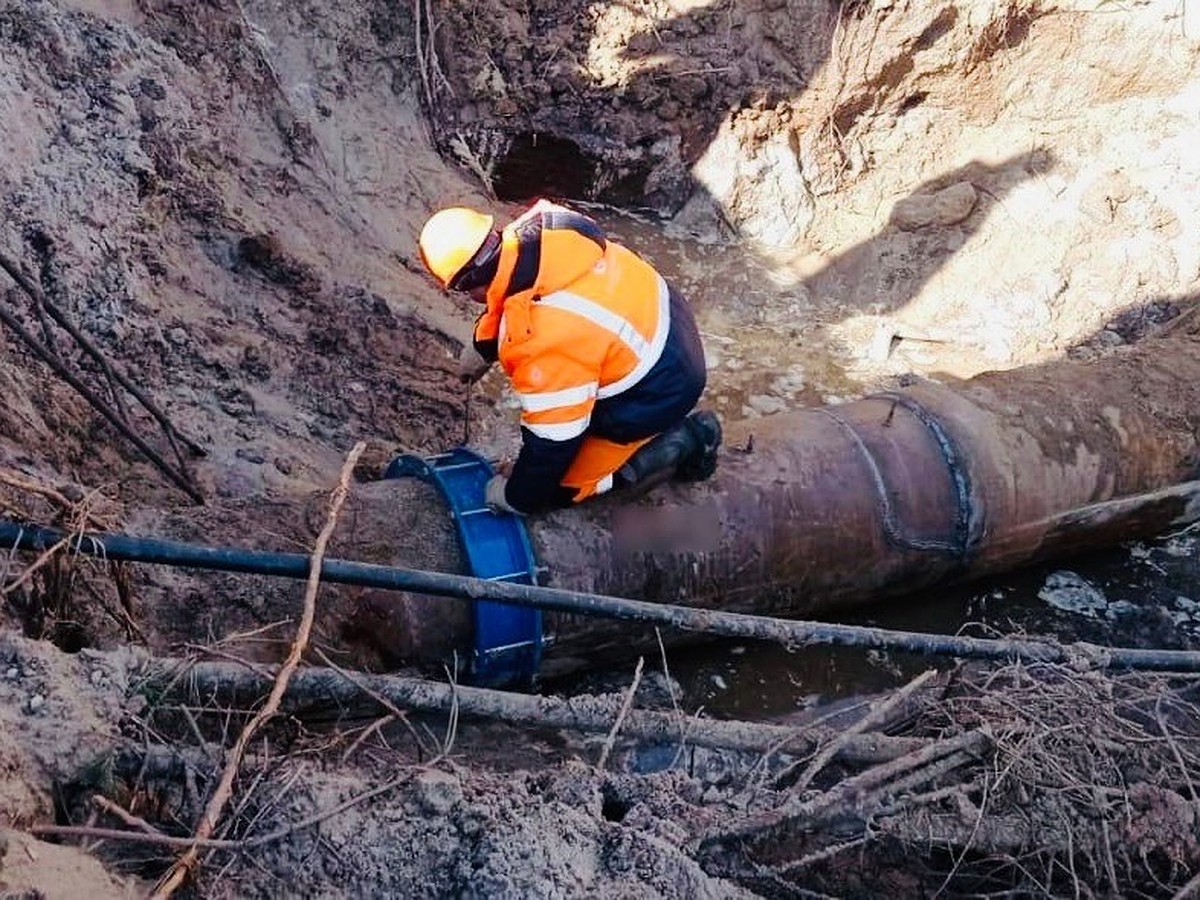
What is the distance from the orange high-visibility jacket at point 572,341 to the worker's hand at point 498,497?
0.16 ft

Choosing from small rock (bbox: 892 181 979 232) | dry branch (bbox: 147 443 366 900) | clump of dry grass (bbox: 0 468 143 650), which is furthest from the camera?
small rock (bbox: 892 181 979 232)

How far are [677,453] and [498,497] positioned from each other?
25.7 inches

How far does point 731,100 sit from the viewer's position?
22.4 ft

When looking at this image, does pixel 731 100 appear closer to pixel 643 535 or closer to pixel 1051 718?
pixel 643 535

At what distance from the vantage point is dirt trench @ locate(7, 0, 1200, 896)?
2.49 metres

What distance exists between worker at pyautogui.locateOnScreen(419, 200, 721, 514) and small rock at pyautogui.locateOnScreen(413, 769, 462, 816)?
121cm

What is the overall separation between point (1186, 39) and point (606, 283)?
4.71 metres

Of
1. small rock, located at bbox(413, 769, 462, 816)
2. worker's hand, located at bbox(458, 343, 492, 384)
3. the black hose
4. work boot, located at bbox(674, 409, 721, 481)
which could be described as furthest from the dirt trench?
work boot, located at bbox(674, 409, 721, 481)

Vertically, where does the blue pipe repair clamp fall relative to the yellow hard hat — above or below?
below

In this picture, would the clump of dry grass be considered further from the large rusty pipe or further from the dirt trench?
the large rusty pipe

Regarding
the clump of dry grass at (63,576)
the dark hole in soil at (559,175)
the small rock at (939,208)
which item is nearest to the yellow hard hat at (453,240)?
the clump of dry grass at (63,576)

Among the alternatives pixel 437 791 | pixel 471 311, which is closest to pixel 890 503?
pixel 437 791

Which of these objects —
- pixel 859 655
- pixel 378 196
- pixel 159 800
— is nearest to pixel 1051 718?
pixel 859 655

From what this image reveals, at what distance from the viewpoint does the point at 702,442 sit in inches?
152
